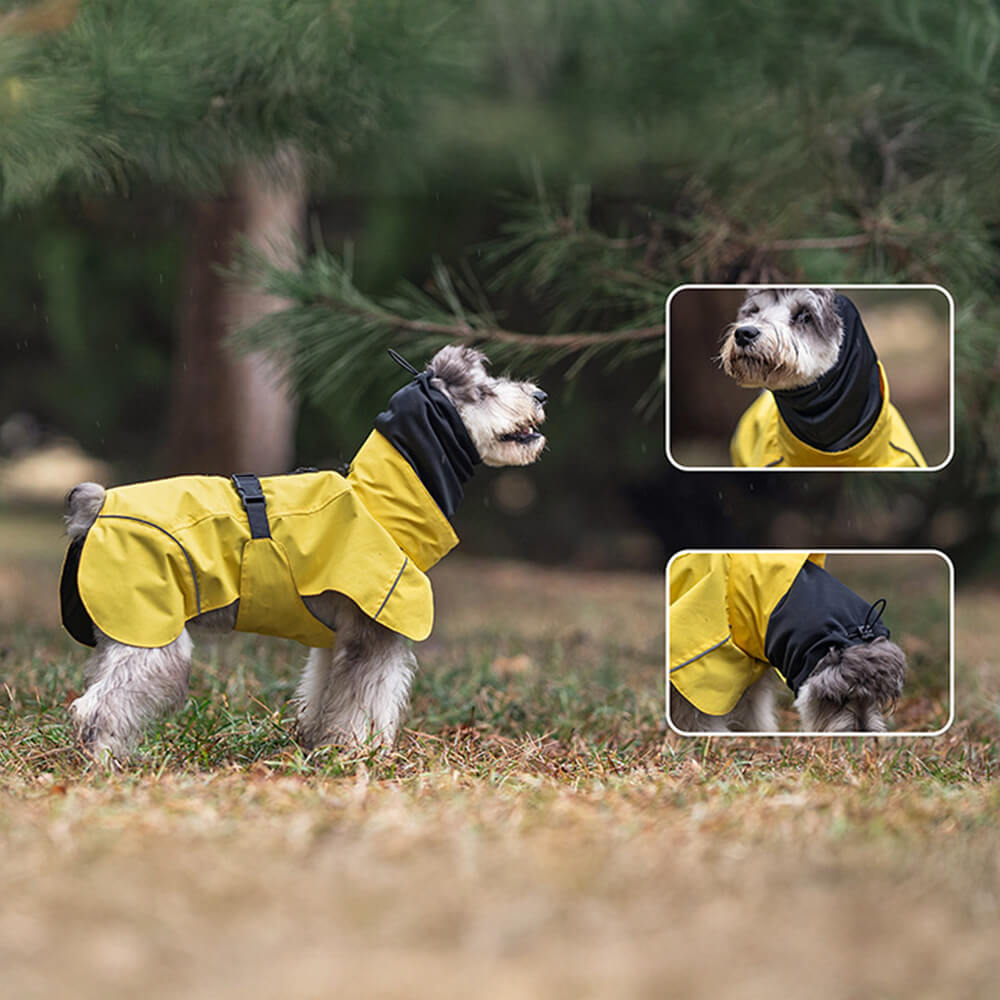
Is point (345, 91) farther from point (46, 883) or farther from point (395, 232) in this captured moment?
point (395, 232)

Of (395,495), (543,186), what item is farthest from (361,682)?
(543,186)

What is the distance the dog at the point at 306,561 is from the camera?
9.91ft

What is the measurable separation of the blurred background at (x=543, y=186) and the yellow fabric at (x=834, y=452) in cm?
63

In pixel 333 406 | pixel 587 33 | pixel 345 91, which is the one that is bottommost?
pixel 333 406

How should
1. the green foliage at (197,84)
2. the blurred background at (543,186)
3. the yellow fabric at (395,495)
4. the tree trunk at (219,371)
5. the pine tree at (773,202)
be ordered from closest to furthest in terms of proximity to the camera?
the yellow fabric at (395,495), the green foliage at (197,84), the blurred background at (543,186), the pine tree at (773,202), the tree trunk at (219,371)

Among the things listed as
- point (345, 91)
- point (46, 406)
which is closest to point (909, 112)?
point (345, 91)

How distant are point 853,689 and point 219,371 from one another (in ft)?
15.6

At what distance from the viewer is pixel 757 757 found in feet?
11.2

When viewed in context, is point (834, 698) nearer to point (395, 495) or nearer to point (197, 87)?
point (395, 495)

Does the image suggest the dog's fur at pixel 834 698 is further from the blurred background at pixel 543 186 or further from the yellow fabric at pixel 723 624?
the blurred background at pixel 543 186

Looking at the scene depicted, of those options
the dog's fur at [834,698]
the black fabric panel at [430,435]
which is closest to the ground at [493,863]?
the dog's fur at [834,698]

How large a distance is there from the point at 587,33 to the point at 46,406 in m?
6.01

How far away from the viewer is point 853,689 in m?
3.25

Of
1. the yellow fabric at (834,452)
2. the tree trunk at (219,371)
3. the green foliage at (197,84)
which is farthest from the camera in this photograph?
the tree trunk at (219,371)
